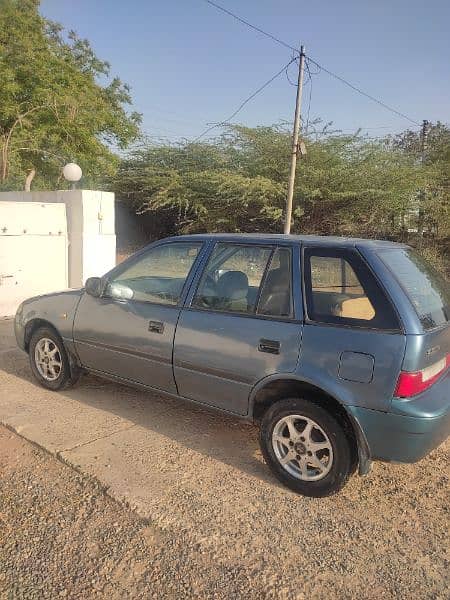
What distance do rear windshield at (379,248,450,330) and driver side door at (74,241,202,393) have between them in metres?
1.46

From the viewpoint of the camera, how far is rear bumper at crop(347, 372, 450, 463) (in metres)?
2.58

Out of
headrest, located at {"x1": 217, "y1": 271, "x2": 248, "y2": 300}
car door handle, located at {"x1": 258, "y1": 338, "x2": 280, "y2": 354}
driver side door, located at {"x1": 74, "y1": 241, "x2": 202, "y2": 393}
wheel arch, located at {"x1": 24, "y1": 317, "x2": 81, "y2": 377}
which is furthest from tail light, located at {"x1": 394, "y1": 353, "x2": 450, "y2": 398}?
wheel arch, located at {"x1": 24, "y1": 317, "x2": 81, "y2": 377}

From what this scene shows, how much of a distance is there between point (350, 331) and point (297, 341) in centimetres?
33

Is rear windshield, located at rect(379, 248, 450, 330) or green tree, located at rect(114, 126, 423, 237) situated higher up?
green tree, located at rect(114, 126, 423, 237)

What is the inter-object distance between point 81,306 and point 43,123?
1636 centimetres

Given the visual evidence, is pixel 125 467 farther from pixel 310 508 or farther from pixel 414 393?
pixel 414 393

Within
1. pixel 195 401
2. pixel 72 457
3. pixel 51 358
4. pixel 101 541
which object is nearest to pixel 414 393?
pixel 195 401

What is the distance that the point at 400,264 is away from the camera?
3.04m

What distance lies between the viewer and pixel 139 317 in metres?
Answer: 3.74

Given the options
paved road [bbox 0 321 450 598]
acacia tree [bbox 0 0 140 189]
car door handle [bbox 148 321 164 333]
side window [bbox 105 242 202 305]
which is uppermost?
acacia tree [bbox 0 0 140 189]

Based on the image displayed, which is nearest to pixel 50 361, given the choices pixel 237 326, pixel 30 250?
pixel 237 326

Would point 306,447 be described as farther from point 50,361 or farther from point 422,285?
point 50,361

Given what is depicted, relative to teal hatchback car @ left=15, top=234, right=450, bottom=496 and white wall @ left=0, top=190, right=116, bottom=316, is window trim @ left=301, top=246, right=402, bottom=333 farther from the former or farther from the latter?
white wall @ left=0, top=190, right=116, bottom=316

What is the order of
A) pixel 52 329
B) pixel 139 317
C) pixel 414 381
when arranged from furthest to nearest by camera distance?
pixel 52 329 < pixel 139 317 < pixel 414 381
